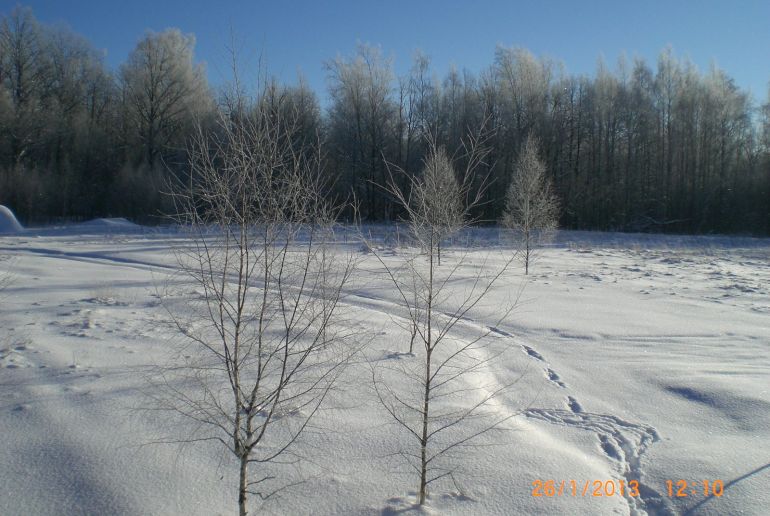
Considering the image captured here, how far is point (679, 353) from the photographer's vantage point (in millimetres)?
9016

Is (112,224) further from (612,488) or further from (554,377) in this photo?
(612,488)

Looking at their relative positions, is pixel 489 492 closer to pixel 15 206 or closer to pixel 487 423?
pixel 487 423

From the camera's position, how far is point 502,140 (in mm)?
37250

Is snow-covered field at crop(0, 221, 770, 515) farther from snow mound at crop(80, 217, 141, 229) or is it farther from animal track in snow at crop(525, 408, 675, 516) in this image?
snow mound at crop(80, 217, 141, 229)

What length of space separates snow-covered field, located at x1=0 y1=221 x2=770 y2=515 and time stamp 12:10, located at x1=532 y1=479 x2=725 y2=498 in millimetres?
38

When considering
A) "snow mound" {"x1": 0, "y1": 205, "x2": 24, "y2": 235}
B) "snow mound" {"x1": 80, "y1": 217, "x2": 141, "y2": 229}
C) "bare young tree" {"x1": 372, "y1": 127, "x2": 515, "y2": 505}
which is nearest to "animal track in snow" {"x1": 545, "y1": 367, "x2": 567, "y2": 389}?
"bare young tree" {"x1": 372, "y1": 127, "x2": 515, "y2": 505}

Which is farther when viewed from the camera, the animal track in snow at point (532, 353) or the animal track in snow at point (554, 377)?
the animal track in snow at point (532, 353)

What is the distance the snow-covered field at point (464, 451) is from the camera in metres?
4.42

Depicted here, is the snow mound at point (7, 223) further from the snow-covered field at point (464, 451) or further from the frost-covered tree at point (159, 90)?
the snow-covered field at point (464, 451)

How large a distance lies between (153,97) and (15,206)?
11.8 metres

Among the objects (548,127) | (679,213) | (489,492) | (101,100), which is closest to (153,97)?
(101,100)

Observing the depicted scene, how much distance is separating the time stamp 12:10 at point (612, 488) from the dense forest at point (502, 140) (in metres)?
33.6

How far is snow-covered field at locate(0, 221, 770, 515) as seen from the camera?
4.42 m

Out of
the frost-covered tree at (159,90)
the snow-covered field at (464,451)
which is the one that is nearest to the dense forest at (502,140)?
the frost-covered tree at (159,90)
